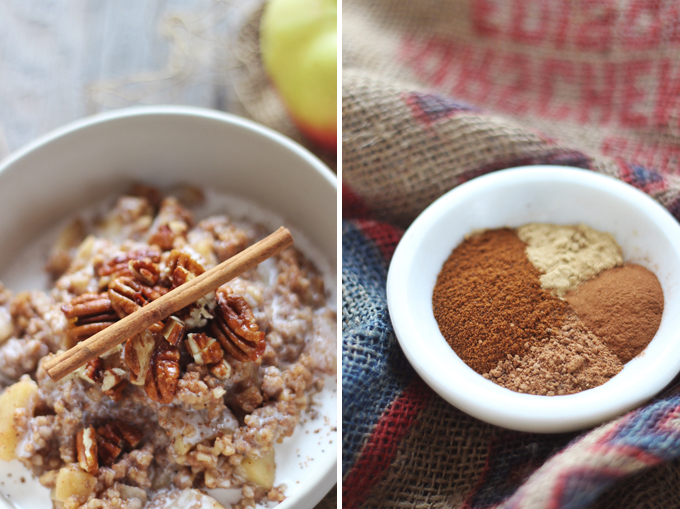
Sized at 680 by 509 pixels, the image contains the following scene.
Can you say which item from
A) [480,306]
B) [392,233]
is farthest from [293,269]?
[480,306]

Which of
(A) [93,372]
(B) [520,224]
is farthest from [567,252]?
(A) [93,372]

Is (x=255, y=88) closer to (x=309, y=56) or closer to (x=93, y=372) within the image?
(x=309, y=56)

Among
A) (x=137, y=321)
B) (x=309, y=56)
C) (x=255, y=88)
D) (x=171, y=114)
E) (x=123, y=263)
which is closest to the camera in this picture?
(x=137, y=321)

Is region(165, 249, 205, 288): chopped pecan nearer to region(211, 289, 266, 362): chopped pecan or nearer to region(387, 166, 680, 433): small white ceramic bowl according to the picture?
region(211, 289, 266, 362): chopped pecan

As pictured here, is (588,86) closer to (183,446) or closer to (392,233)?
(392,233)

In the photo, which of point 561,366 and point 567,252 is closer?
point 561,366

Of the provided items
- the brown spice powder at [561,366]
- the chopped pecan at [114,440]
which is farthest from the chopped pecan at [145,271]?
the brown spice powder at [561,366]

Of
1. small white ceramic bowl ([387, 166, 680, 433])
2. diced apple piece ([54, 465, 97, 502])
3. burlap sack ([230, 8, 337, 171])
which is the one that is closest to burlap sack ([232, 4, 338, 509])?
burlap sack ([230, 8, 337, 171])
